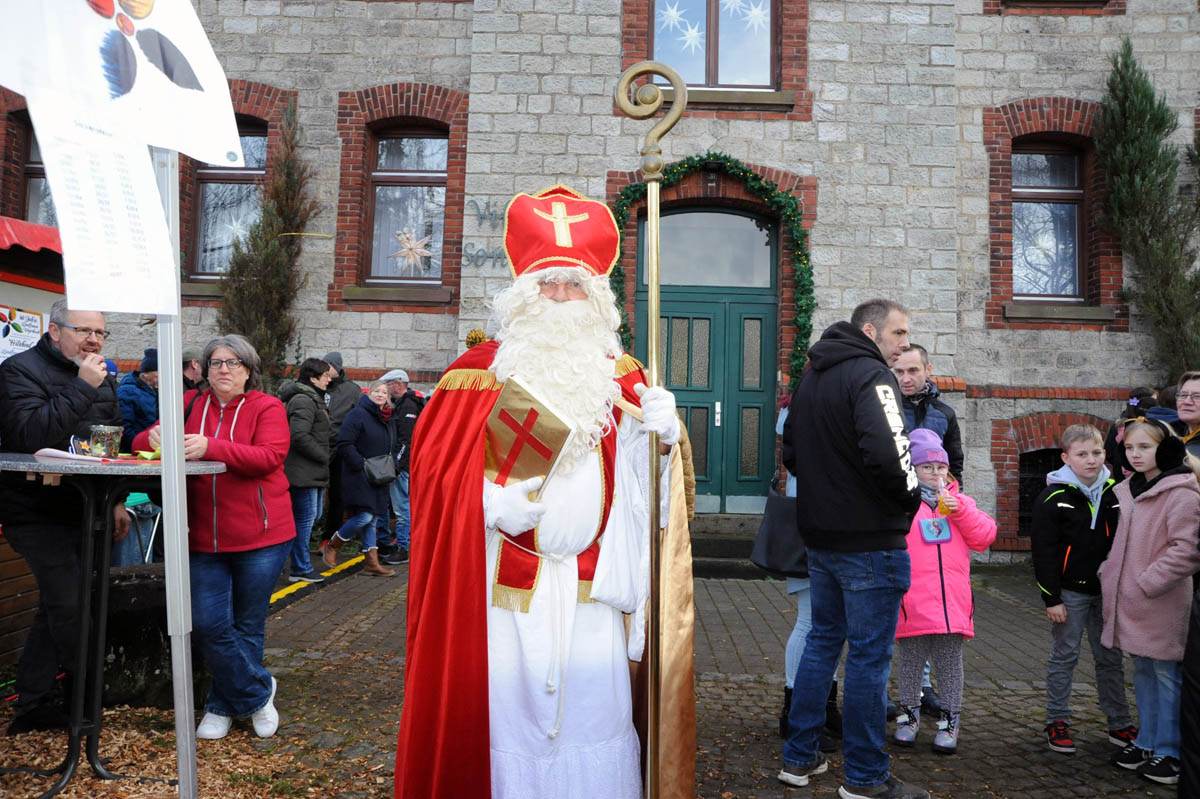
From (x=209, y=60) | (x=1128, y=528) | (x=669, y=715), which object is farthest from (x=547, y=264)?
(x=1128, y=528)

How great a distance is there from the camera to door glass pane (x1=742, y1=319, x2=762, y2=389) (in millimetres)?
9953

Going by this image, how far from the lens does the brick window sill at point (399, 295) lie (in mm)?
10016

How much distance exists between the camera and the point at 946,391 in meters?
9.30

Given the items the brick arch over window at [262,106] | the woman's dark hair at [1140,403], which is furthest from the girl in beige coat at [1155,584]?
the brick arch over window at [262,106]

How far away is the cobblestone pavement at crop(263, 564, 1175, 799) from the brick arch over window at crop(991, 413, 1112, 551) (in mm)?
2580

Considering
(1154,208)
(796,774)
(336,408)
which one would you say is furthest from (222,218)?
(1154,208)

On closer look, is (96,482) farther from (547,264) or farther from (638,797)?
(638,797)

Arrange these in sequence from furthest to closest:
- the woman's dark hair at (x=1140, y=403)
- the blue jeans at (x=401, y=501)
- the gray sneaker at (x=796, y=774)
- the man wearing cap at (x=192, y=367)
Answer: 1. the blue jeans at (x=401, y=501)
2. the man wearing cap at (x=192, y=367)
3. the woman's dark hair at (x=1140, y=403)
4. the gray sneaker at (x=796, y=774)

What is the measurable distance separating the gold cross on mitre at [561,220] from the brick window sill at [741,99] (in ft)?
22.4

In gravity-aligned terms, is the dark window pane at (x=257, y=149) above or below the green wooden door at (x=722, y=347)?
above

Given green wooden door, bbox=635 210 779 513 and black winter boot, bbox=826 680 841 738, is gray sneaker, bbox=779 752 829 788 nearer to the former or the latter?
black winter boot, bbox=826 680 841 738

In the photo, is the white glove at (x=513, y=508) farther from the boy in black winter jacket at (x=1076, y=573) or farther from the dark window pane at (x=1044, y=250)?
the dark window pane at (x=1044, y=250)

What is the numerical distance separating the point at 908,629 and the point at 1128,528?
1166 millimetres

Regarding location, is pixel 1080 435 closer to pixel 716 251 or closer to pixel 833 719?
pixel 833 719
